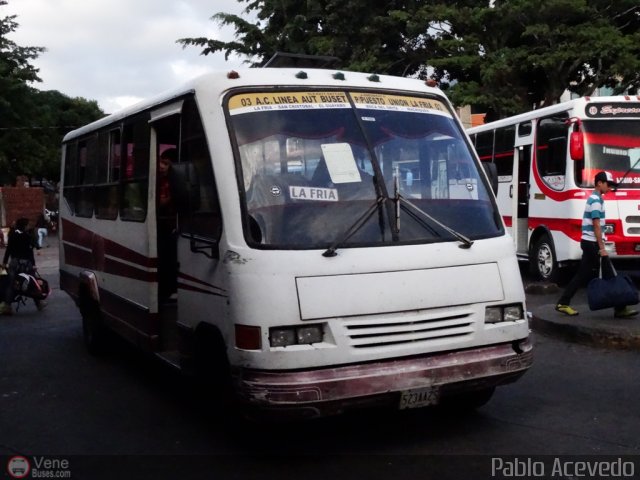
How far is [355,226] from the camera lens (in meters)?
4.82

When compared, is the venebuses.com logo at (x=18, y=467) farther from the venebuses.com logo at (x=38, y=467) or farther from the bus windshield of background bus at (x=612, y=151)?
the bus windshield of background bus at (x=612, y=151)

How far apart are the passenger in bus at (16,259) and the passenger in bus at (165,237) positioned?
6.39 metres

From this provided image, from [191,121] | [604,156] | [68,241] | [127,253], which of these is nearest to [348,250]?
[191,121]

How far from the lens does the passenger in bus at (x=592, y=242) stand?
27.9 ft

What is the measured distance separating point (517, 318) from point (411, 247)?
35.5 inches

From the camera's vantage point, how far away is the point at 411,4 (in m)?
24.2

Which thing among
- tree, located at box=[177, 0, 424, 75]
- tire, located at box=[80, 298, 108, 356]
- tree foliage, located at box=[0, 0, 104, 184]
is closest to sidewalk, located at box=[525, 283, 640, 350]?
tire, located at box=[80, 298, 108, 356]

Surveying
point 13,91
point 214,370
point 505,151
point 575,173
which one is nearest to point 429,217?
point 214,370

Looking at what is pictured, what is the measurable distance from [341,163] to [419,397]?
1.60 meters

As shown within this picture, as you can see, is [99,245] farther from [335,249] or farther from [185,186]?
[335,249]

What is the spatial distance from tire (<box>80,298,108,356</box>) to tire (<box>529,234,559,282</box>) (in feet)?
25.1

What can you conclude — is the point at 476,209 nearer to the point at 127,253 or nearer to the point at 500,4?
the point at 127,253

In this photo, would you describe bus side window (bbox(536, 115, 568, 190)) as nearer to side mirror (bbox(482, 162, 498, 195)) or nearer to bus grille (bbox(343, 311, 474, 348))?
side mirror (bbox(482, 162, 498, 195))

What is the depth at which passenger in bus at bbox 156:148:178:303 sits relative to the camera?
6344mm
